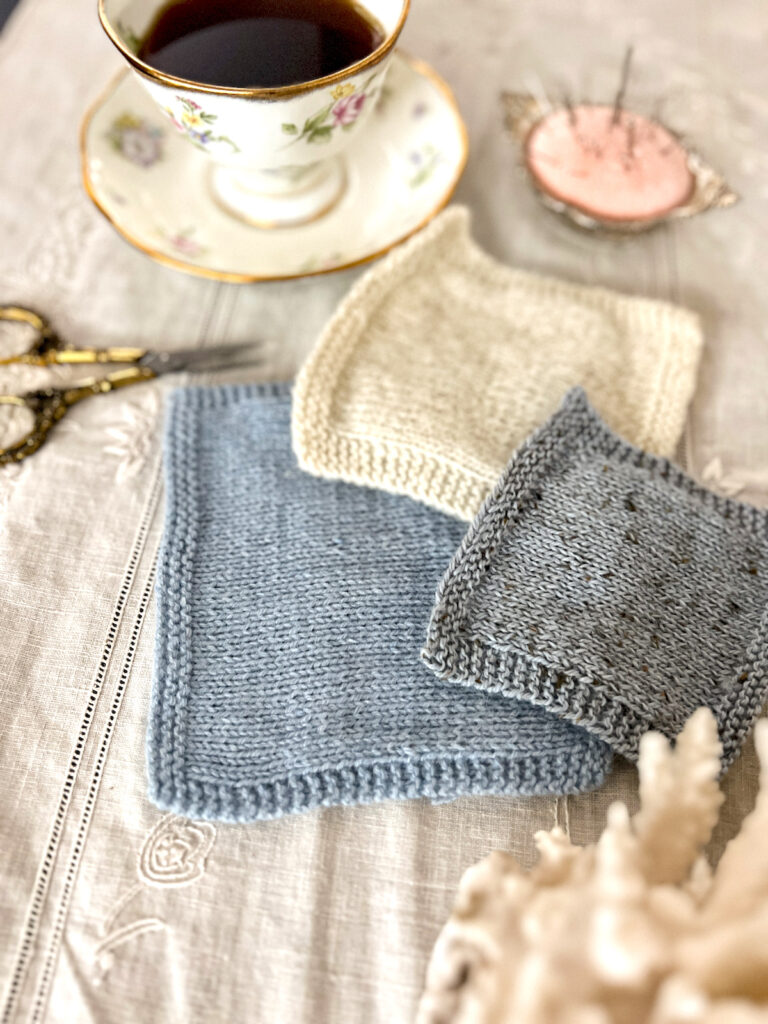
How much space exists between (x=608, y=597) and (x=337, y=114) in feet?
1.56

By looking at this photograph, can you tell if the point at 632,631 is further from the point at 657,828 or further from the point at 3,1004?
the point at 3,1004

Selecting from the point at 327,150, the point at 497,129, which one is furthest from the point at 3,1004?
the point at 497,129

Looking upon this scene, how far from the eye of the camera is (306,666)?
1.95ft

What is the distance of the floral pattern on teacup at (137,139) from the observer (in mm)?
823

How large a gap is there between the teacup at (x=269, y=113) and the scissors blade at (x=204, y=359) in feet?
0.47

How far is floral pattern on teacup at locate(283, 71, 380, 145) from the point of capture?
2.16 feet

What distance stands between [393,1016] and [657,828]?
212 millimetres

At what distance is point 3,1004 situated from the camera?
0.50 metres

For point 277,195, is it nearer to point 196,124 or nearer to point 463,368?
point 196,124

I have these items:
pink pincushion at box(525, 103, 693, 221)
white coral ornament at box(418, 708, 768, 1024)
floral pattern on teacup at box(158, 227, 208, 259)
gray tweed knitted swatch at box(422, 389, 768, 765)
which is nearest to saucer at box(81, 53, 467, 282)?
floral pattern on teacup at box(158, 227, 208, 259)

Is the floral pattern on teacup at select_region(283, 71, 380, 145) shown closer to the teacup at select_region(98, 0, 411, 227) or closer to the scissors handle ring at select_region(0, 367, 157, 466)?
the teacup at select_region(98, 0, 411, 227)

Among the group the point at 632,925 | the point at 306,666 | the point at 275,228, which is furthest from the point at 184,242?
the point at 632,925

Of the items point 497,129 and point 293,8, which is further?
point 497,129

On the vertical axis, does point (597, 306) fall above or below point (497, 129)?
below
